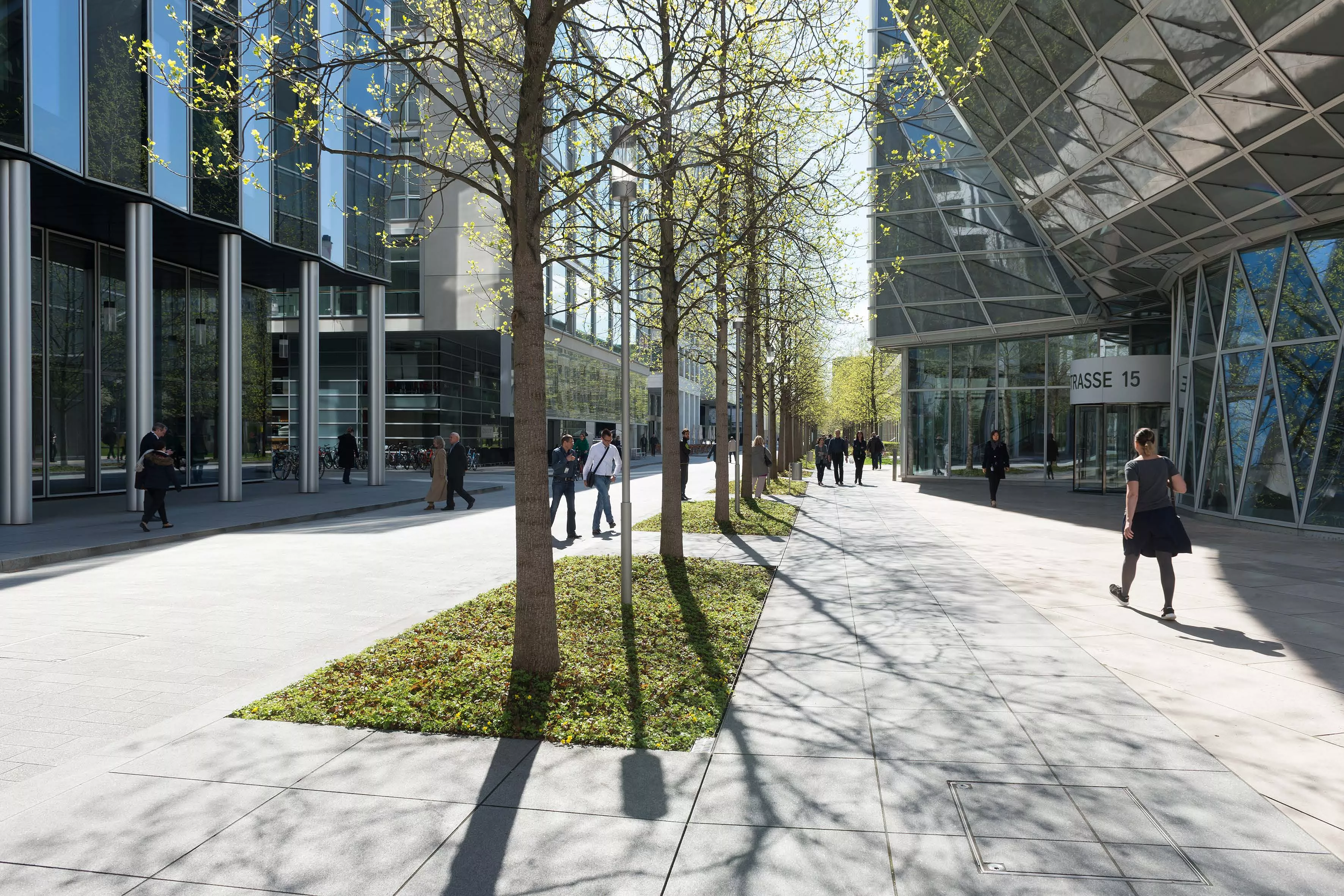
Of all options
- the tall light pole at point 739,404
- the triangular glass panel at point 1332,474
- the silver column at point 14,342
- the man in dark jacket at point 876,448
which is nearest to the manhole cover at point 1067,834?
the tall light pole at point 739,404

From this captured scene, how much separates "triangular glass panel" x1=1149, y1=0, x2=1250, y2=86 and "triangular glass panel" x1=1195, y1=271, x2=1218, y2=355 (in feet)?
22.2

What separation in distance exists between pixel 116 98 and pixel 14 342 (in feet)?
17.6

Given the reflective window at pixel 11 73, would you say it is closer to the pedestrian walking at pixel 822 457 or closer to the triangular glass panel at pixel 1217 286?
the triangular glass panel at pixel 1217 286

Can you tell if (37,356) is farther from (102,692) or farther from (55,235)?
(102,692)

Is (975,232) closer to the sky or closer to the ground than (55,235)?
closer to the sky

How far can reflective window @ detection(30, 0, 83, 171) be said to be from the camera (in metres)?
15.8

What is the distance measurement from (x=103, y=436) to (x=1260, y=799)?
81.6 feet

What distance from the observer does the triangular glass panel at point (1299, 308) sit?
15773 millimetres

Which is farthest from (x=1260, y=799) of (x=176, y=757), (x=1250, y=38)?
(x=1250, y=38)

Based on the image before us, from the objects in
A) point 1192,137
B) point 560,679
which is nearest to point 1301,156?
point 1192,137

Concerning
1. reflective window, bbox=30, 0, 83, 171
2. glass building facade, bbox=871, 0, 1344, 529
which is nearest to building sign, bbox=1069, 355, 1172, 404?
glass building facade, bbox=871, 0, 1344, 529

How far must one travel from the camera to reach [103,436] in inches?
879

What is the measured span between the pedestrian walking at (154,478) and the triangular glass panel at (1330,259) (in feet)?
66.3

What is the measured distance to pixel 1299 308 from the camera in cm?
1639
